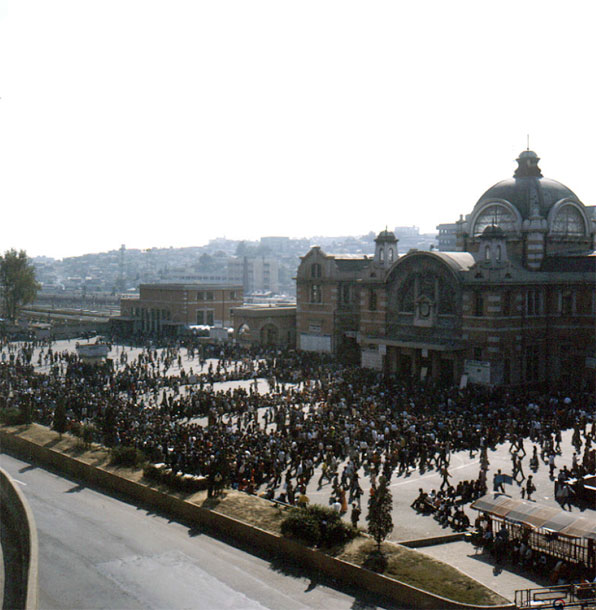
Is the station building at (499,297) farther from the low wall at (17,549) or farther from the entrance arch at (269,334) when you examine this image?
the low wall at (17,549)

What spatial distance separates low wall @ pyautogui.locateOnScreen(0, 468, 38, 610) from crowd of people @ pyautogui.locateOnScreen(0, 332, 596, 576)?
501 centimetres

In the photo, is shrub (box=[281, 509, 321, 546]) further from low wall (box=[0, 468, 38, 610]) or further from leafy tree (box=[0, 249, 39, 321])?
leafy tree (box=[0, 249, 39, 321])

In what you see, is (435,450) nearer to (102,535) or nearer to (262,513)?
(262,513)

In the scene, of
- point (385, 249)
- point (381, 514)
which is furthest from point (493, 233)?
point (381, 514)

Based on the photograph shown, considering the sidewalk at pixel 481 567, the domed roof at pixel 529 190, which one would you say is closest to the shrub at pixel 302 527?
the sidewalk at pixel 481 567

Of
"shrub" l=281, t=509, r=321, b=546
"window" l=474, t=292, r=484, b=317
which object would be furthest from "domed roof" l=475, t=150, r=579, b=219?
"shrub" l=281, t=509, r=321, b=546

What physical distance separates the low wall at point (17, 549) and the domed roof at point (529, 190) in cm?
3628

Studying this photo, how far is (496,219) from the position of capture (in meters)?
47.5

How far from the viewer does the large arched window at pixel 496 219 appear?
1827 inches

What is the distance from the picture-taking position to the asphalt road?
15680 mm

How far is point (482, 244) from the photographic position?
4219cm

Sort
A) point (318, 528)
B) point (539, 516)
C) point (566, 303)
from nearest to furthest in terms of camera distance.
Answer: point (539, 516) → point (318, 528) → point (566, 303)

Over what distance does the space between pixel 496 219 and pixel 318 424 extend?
80.4ft

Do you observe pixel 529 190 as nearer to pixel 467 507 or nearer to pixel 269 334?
pixel 269 334
